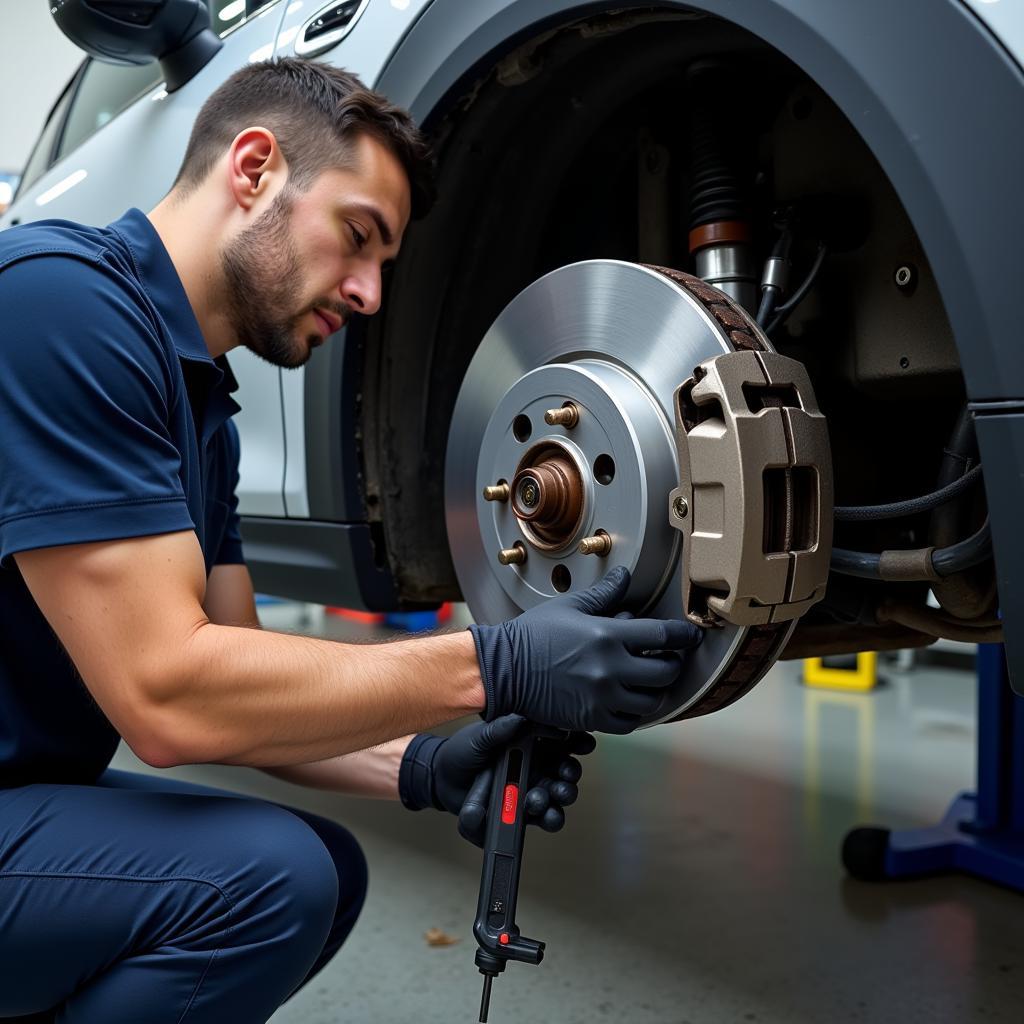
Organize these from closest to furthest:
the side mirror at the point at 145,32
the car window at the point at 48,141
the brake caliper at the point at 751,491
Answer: the brake caliper at the point at 751,491
the side mirror at the point at 145,32
the car window at the point at 48,141

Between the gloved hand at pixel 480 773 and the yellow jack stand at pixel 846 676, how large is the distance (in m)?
1.94

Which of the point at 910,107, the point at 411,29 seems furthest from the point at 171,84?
the point at 910,107

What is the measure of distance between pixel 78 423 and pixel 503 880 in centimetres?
45

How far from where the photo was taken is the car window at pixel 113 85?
1.38m

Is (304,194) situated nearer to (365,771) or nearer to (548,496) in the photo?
(548,496)

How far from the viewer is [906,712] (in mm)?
2428

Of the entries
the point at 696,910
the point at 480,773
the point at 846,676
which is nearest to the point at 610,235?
the point at 480,773

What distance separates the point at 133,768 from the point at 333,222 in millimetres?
1464

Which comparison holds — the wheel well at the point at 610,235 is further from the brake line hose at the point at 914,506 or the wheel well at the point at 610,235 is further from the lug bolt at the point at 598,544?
the lug bolt at the point at 598,544

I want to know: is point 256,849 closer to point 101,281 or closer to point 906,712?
point 101,281

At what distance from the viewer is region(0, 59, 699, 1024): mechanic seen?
66 centimetres

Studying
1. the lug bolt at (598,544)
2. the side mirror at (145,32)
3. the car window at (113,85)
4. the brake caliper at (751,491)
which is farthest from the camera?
the car window at (113,85)

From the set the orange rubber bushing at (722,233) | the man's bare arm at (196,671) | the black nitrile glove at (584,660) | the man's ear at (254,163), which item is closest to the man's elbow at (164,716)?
the man's bare arm at (196,671)

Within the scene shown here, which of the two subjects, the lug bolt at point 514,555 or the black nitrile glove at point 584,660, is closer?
the black nitrile glove at point 584,660
